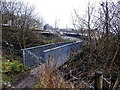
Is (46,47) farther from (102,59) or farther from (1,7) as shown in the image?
(1,7)

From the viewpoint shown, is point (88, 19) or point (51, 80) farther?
point (88, 19)

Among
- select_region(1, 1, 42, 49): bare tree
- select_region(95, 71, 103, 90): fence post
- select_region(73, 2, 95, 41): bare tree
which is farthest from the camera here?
select_region(1, 1, 42, 49): bare tree

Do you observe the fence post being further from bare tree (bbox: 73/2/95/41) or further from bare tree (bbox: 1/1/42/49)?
bare tree (bbox: 1/1/42/49)

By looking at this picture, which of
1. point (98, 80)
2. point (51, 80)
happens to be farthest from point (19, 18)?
point (98, 80)

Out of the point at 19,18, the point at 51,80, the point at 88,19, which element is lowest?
the point at 51,80

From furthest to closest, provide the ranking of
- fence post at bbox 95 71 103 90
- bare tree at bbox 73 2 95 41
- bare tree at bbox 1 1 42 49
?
bare tree at bbox 1 1 42 49
bare tree at bbox 73 2 95 41
fence post at bbox 95 71 103 90

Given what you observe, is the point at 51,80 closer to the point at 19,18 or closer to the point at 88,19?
the point at 88,19

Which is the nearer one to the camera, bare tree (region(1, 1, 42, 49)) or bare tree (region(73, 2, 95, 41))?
bare tree (region(73, 2, 95, 41))

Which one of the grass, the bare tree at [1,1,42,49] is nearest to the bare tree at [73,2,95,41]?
the bare tree at [1,1,42,49]

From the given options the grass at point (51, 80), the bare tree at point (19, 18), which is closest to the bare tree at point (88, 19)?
the bare tree at point (19, 18)

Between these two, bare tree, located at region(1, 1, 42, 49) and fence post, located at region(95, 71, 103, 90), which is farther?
bare tree, located at region(1, 1, 42, 49)

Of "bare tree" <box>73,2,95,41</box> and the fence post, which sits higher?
"bare tree" <box>73,2,95,41</box>

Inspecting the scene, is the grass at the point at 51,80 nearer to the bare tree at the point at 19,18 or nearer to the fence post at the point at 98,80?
the fence post at the point at 98,80

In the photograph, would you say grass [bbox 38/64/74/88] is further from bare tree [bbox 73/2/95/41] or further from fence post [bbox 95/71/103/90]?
bare tree [bbox 73/2/95/41]
